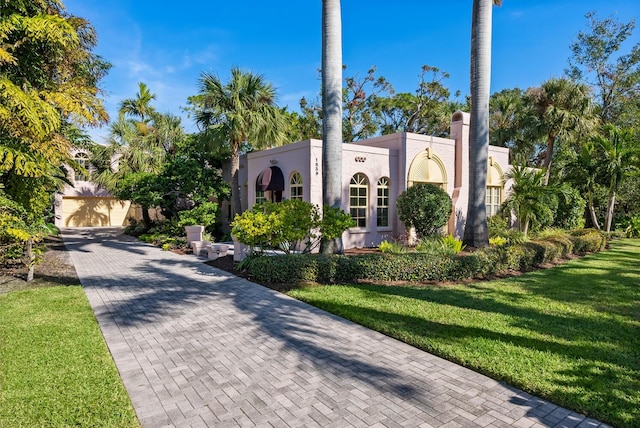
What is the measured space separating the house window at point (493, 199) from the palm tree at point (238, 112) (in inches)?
427

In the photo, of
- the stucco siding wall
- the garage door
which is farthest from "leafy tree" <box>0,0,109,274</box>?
the garage door

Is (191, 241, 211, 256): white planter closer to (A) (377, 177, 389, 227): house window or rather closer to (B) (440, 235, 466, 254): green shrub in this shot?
(A) (377, 177, 389, 227): house window

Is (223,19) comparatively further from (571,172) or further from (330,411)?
(571,172)

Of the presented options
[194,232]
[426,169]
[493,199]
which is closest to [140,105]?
[194,232]

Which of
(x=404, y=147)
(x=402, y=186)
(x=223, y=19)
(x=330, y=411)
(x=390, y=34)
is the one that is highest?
(x=390, y=34)

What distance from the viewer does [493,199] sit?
61.7 ft

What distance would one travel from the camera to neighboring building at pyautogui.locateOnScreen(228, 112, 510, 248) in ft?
46.5

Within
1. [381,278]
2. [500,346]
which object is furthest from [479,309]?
[381,278]

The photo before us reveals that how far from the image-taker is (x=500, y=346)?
5172mm

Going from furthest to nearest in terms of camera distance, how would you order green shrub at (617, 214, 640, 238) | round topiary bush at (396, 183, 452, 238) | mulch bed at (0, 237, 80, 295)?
green shrub at (617, 214, 640, 238) < round topiary bush at (396, 183, 452, 238) < mulch bed at (0, 237, 80, 295)

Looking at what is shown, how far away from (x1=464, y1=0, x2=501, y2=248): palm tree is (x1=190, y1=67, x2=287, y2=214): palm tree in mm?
8232

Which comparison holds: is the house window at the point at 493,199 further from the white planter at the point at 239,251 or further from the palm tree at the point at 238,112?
the white planter at the point at 239,251

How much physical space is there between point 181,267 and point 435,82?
1020 inches

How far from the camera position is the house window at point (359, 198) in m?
14.6
